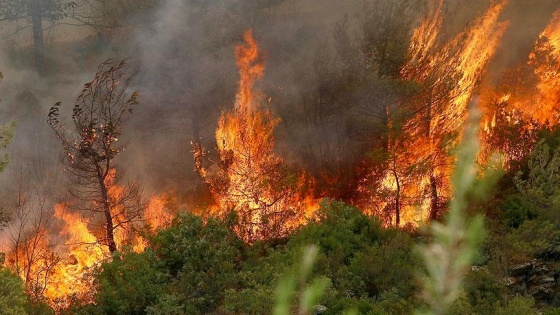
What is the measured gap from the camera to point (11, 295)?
10242 mm

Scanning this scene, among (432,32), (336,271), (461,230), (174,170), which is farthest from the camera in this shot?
(174,170)

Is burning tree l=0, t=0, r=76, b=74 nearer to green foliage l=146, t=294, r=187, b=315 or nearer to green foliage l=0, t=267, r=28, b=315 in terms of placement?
green foliage l=0, t=267, r=28, b=315

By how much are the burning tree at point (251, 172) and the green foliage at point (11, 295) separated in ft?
25.5

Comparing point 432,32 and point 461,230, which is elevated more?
point 432,32

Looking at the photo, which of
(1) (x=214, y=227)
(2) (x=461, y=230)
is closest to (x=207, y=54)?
(1) (x=214, y=227)

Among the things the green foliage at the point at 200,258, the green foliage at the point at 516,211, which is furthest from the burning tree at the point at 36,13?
the green foliage at the point at 516,211

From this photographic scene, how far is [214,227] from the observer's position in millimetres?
13203

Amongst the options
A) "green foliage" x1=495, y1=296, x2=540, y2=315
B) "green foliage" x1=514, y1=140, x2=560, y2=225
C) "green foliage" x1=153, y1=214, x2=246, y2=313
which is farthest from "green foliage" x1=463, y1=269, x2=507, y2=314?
"green foliage" x1=153, y1=214, x2=246, y2=313

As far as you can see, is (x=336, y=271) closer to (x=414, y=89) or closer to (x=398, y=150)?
(x=398, y=150)

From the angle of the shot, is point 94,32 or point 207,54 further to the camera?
point 94,32

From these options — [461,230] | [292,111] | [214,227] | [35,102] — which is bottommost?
[461,230]

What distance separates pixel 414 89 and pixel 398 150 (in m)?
2.47

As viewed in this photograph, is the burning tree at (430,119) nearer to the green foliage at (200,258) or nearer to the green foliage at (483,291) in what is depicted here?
the green foliage at (483,291)

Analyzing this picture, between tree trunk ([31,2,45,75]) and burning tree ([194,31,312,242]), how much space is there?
10.7m
